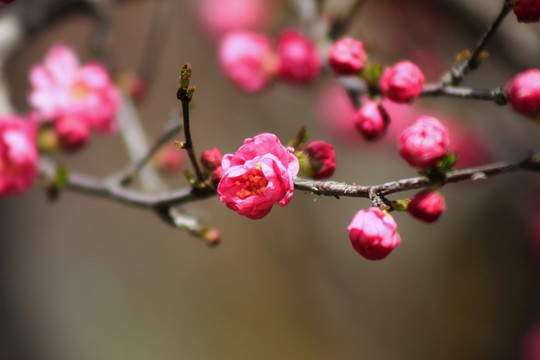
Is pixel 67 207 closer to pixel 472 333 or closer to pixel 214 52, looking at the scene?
pixel 214 52

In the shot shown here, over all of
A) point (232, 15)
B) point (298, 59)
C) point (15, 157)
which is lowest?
point (15, 157)

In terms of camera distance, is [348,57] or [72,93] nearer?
[348,57]

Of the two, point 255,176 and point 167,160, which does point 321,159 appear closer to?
point 255,176

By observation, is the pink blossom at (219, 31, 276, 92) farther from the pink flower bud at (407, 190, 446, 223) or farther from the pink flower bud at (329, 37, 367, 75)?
the pink flower bud at (407, 190, 446, 223)

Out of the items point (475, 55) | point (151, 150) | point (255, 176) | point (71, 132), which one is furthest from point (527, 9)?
point (71, 132)

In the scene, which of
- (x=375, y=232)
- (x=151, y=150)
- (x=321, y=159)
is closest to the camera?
(x=375, y=232)

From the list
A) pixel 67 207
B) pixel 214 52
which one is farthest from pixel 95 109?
pixel 67 207
